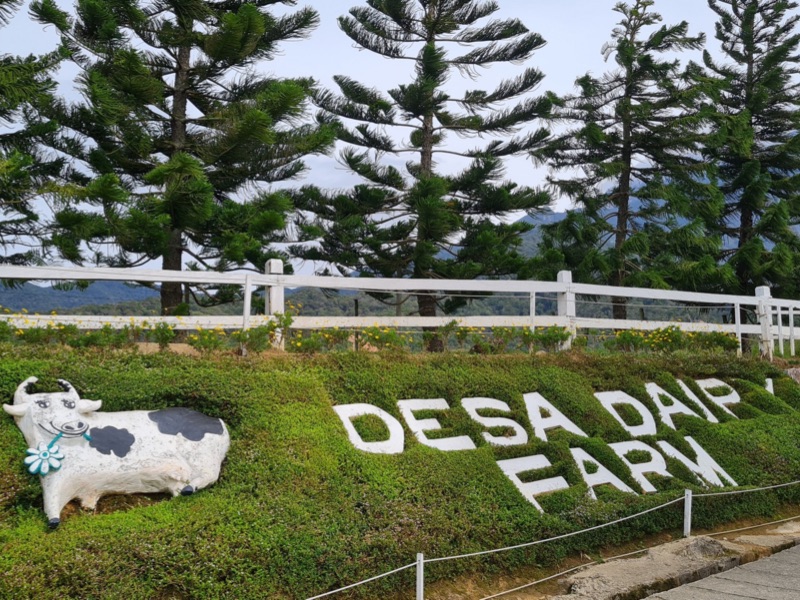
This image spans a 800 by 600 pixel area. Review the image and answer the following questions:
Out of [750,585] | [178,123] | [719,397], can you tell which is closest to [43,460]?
[750,585]

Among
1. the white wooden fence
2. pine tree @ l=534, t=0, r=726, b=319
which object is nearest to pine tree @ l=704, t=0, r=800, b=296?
pine tree @ l=534, t=0, r=726, b=319

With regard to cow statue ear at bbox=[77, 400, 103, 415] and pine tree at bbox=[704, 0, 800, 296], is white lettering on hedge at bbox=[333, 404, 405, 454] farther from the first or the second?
pine tree at bbox=[704, 0, 800, 296]

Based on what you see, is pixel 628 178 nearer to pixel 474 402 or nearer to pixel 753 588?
pixel 474 402

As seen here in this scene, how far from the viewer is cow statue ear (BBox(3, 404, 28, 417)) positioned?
16.0 ft

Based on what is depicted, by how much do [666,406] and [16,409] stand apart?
21.6 feet

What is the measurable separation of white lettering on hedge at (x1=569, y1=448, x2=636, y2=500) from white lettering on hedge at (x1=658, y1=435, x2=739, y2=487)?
1055 millimetres

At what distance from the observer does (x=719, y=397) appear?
31.2 ft

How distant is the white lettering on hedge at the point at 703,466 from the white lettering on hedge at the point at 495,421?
1797mm

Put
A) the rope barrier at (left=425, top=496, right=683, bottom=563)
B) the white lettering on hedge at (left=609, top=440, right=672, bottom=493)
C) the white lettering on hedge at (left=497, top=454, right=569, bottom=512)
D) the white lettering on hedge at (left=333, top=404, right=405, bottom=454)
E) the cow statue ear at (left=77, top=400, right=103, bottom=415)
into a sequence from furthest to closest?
the white lettering on hedge at (left=609, top=440, right=672, bottom=493), the white lettering on hedge at (left=497, top=454, right=569, bottom=512), the white lettering on hedge at (left=333, top=404, right=405, bottom=454), the rope barrier at (left=425, top=496, right=683, bottom=563), the cow statue ear at (left=77, top=400, right=103, bottom=415)

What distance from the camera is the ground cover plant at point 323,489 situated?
4.47 m

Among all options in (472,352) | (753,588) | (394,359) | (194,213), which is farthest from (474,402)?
(194,213)

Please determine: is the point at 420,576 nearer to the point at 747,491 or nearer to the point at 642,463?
the point at 642,463

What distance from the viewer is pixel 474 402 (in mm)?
7277

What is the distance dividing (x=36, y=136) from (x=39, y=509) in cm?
1055
